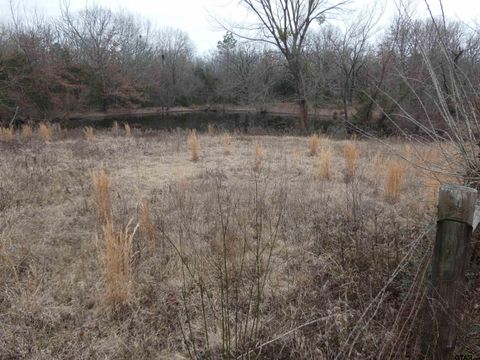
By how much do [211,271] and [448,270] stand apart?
1795 mm

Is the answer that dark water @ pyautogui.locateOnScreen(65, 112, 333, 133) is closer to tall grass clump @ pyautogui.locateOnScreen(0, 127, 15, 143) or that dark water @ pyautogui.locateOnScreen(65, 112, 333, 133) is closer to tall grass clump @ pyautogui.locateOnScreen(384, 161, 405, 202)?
tall grass clump @ pyautogui.locateOnScreen(0, 127, 15, 143)

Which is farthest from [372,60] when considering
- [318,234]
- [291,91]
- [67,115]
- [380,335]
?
[67,115]

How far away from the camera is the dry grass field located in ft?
6.34

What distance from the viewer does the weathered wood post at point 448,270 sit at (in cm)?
134

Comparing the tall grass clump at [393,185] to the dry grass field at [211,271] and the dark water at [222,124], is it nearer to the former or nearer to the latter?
the dry grass field at [211,271]

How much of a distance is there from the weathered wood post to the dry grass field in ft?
0.39

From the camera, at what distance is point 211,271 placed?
108 inches

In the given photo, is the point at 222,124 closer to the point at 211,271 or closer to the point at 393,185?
the point at 393,185

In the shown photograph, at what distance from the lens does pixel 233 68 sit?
35781mm

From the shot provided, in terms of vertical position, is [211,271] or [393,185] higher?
[393,185]

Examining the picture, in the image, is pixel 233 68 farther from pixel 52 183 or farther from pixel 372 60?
pixel 52 183

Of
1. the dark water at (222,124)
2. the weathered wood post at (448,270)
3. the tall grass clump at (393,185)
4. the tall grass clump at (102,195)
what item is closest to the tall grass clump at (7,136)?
the tall grass clump at (102,195)

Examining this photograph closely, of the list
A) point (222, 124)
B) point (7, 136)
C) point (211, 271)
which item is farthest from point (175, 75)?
point (211, 271)

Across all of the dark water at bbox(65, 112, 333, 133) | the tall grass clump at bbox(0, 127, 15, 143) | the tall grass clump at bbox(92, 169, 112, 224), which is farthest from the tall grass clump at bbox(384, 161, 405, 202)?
the dark water at bbox(65, 112, 333, 133)
